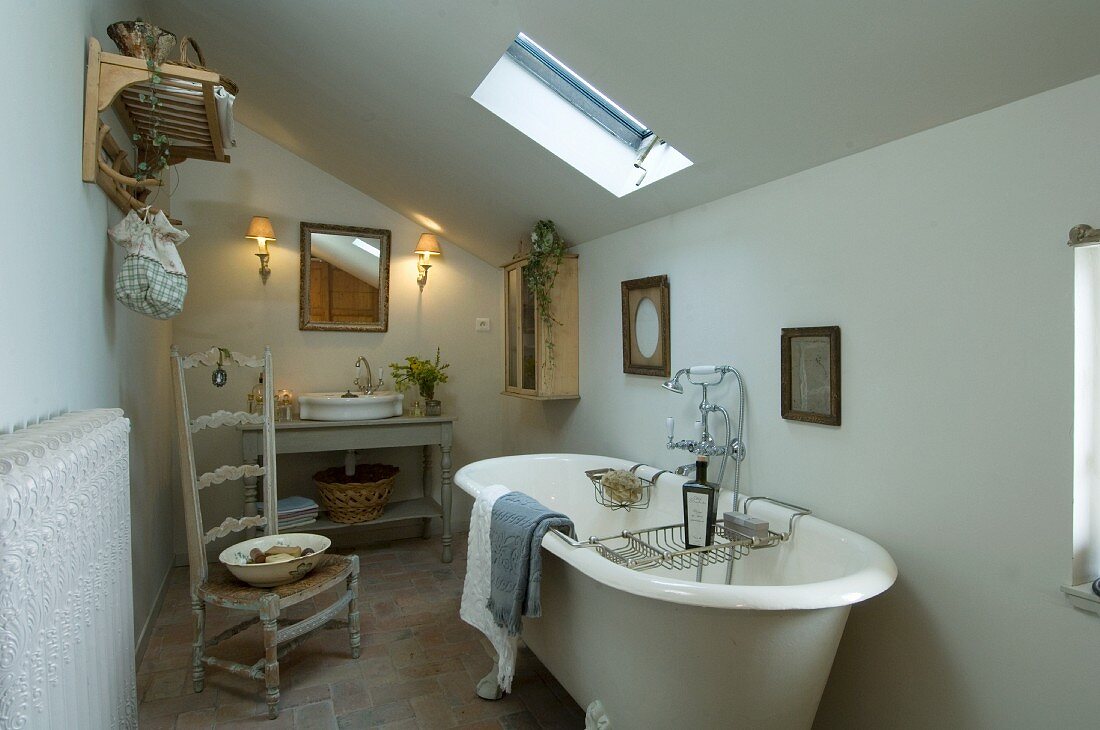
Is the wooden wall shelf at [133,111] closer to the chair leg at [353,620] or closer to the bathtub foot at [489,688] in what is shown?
the chair leg at [353,620]

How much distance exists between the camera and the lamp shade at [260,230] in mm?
3576

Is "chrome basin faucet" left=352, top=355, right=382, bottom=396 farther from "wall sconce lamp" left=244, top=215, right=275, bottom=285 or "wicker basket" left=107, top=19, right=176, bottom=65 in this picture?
"wicker basket" left=107, top=19, right=176, bottom=65

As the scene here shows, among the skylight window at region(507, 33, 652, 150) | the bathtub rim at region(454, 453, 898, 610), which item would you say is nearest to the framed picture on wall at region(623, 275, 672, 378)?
the skylight window at region(507, 33, 652, 150)

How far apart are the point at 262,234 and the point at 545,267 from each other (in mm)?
1657

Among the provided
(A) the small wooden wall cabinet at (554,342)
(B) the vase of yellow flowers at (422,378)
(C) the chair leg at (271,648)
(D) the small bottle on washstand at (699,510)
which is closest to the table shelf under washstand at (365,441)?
(B) the vase of yellow flowers at (422,378)

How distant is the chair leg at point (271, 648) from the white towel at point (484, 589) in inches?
24.9

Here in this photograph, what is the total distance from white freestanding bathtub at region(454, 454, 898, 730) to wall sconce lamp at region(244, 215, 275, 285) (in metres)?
2.68

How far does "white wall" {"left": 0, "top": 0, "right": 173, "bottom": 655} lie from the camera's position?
1.26 meters

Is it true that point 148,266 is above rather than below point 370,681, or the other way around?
above

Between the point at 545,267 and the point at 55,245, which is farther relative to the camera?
the point at 545,267

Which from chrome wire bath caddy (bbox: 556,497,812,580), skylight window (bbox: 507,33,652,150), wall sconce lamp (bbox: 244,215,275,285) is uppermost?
skylight window (bbox: 507,33,652,150)

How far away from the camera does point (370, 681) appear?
2.31 metres

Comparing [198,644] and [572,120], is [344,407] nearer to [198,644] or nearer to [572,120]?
[198,644]

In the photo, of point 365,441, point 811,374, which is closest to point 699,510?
point 811,374
